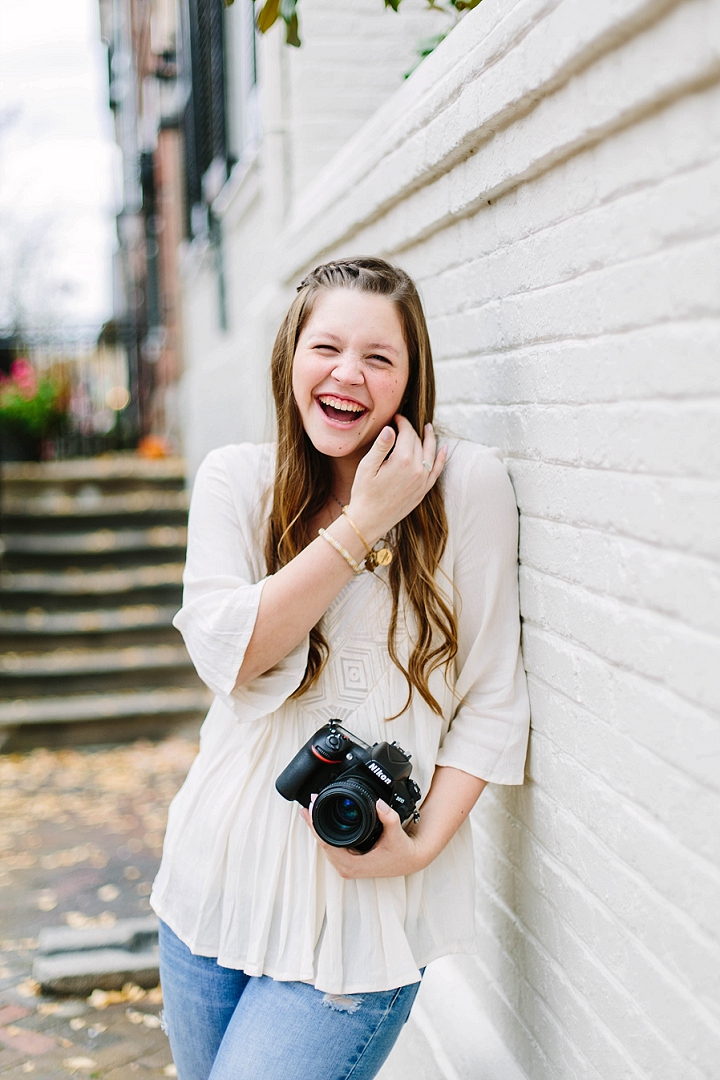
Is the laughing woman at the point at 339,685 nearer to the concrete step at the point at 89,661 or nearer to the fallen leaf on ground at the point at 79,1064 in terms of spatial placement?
the fallen leaf on ground at the point at 79,1064

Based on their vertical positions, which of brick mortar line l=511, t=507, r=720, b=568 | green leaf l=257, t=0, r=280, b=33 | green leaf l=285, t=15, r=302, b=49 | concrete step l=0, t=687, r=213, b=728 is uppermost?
green leaf l=285, t=15, r=302, b=49

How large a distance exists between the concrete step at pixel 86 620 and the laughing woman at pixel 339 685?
214 inches

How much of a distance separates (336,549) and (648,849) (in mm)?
688

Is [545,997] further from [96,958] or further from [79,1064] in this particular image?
[96,958]

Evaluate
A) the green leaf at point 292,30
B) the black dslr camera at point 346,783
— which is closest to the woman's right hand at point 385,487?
the black dslr camera at point 346,783

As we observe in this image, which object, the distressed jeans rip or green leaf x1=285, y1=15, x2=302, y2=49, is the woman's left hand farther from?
green leaf x1=285, y1=15, x2=302, y2=49

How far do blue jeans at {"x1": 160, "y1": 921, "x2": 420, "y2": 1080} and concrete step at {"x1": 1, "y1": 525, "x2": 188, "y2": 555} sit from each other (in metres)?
5.94

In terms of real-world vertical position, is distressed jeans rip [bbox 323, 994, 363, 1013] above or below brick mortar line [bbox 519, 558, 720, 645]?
below

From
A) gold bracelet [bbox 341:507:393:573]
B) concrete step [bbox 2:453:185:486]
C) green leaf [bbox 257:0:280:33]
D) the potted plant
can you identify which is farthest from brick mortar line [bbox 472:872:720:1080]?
the potted plant

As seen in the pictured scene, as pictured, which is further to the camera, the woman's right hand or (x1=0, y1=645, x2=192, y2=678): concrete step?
(x1=0, y1=645, x2=192, y2=678): concrete step

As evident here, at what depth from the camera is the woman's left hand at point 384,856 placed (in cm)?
169

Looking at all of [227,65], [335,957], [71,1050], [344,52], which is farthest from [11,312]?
[335,957]

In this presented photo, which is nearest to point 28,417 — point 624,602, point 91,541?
point 91,541

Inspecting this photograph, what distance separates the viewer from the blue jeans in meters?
1.70
